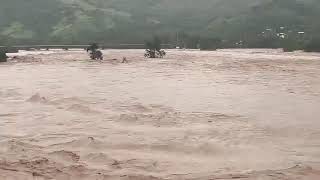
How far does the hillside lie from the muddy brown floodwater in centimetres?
4122

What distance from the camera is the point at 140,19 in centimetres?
7712

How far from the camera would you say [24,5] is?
252 ft

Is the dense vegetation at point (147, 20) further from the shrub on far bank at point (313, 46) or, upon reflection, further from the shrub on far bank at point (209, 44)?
the shrub on far bank at point (313, 46)

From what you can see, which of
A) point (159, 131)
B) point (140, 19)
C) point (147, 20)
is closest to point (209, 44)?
point (147, 20)

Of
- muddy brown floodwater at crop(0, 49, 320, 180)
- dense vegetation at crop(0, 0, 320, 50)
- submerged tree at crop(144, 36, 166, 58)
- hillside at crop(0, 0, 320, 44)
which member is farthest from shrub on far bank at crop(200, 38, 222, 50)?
muddy brown floodwater at crop(0, 49, 320, 180)

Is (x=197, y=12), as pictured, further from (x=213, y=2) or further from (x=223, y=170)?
(x=223, y=170)

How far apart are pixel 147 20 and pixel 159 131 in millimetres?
68605

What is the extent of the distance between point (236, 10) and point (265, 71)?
2271 inches

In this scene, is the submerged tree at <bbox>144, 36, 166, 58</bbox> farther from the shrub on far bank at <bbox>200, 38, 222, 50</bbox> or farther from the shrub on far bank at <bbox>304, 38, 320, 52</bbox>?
the shrub on far bank at <bbox>200, 38, 222, 50</bbox>

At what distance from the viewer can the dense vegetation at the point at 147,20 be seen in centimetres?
6000

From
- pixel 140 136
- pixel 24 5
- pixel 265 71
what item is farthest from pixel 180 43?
pixel 140 136

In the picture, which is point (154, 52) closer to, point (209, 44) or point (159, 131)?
point (209, 44)

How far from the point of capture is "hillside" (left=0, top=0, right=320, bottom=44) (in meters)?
62.5

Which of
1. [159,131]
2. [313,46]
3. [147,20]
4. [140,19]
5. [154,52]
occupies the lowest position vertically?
[159,131]
